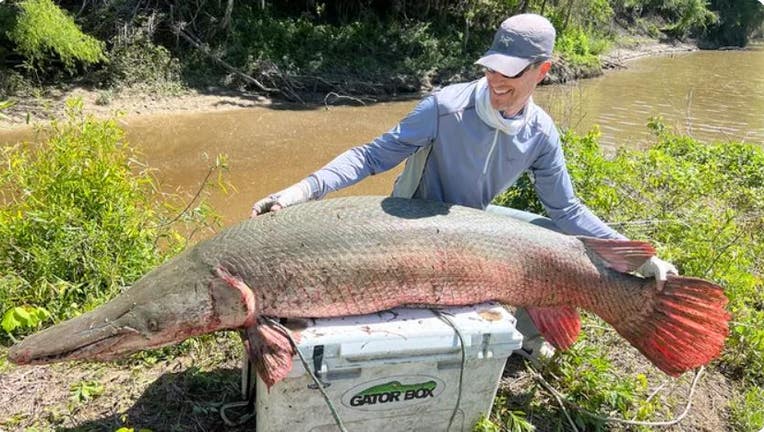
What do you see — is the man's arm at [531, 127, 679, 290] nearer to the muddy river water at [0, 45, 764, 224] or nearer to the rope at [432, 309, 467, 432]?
the rope at [432, 309, 467, 432]

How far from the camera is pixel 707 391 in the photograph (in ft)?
11.4

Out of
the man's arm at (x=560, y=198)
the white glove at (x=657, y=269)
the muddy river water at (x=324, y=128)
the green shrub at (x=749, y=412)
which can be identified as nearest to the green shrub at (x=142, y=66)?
the muddy river water at (x=324, y=128)

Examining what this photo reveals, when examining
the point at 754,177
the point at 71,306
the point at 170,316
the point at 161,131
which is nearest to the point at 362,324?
the point at 170,316

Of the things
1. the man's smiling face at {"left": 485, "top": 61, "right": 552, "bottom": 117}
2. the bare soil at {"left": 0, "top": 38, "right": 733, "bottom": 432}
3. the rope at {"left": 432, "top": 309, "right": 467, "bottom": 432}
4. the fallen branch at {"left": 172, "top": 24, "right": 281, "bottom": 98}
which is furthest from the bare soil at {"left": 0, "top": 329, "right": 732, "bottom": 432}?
the fallen branch at {"left": 172, "top": 24, "right": 281, "bottom": 98}

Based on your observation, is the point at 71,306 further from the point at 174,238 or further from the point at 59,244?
the point at 174,238

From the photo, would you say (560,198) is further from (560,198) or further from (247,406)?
(247,406)

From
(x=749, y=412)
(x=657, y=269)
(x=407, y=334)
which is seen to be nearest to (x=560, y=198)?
(x=657, y=269)

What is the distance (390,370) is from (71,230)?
7.26ft

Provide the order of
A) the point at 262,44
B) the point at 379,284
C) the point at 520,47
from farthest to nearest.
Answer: the point at 262,44 → the point at 520,47 → the point at 379,284

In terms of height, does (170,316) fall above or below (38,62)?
above

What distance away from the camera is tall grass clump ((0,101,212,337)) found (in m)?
3.31

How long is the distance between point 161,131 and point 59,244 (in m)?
6.38

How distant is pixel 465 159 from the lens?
2930 mm

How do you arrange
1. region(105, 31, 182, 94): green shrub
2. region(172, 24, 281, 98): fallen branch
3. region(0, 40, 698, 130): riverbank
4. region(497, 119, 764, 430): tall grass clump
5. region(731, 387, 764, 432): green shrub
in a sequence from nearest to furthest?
region(731, 387, 764, 432): green shrub < region(497, 119, 764, 430): tall grass clump < region(0, 40, 698, 130): riverbank < region(105, 31, 182, 94): green shrub < region(172, 24, 281, 98): fallen branch
